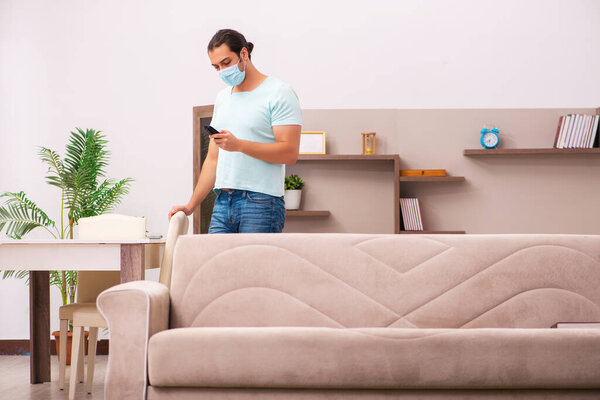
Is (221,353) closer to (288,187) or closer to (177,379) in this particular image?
(177,379)

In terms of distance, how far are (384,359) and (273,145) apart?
0.88 meters

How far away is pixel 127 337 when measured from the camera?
1993 millimetres

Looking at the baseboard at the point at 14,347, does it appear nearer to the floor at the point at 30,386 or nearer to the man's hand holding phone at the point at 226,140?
the floor at the point at 30,386

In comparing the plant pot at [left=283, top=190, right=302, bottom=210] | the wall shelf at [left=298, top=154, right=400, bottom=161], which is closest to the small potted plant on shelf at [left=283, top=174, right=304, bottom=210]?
the plant pot at [left=283, top=190, right=302, bottom=210]

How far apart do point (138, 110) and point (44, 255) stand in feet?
7.93

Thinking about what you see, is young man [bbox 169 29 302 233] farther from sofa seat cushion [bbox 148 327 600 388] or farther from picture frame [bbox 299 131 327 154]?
picture frame [bbox 299 131 327 154]

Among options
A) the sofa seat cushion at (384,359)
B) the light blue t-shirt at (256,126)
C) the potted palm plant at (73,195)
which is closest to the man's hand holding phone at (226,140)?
the light blue t-shirt at (256,126)

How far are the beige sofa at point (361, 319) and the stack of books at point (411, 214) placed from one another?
2390mm

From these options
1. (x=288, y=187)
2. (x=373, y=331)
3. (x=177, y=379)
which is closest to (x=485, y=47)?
(x=288, y=187)

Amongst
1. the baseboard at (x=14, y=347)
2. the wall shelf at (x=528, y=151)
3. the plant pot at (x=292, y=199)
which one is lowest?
the baseboard at (x=14, y=347)

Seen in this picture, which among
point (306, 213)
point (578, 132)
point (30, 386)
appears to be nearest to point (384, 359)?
point (30, 386)

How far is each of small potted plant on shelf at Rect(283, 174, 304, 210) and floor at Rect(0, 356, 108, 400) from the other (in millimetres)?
1643

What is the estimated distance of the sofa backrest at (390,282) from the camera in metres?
2.26

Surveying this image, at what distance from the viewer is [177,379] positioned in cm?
195
